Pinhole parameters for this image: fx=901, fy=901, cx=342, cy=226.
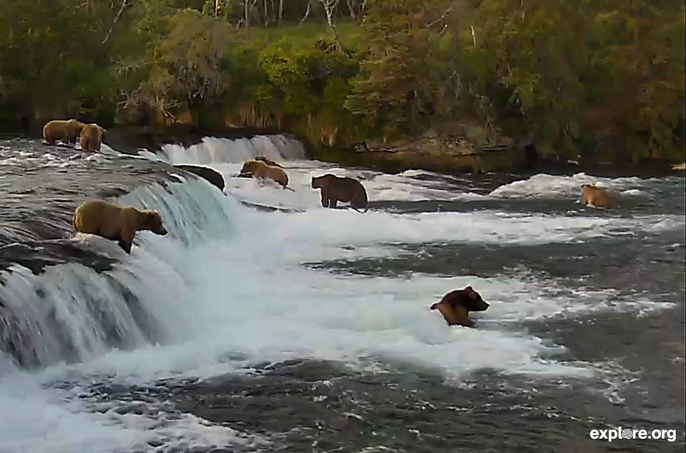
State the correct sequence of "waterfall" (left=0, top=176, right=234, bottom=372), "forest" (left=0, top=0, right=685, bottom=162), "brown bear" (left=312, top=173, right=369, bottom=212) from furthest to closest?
1. "forest" (left=0, top=0, right=685, bottom=162)
2. "brown bear" (left=312, top=173, right=369, bottom=212)
3. "waterfall" (left=0, top=176, right=234, bottom=372)

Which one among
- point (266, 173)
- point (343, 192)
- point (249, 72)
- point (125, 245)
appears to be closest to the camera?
point (125, 245)

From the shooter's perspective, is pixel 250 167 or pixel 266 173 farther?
pixel 250 167

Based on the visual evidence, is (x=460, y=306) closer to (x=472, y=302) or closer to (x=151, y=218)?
(x=472, y=302)

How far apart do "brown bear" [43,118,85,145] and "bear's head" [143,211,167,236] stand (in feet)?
26.7

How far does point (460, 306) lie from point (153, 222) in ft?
9.43

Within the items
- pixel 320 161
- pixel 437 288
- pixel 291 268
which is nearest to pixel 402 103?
pixel 320 161

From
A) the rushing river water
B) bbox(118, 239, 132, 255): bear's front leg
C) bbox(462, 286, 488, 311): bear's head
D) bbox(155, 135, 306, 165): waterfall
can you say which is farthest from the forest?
bbox(462, 286, 488, 311): bear's head

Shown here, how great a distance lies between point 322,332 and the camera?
6.08 metres

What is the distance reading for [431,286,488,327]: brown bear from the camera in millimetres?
6117

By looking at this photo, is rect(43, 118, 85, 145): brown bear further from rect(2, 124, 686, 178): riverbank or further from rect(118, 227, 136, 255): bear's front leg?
rect(118, 227, 136, 255): bear's front leg

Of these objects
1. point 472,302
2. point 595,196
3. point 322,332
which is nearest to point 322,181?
point 595,196

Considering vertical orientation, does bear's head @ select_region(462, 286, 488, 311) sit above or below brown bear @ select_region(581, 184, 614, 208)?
below

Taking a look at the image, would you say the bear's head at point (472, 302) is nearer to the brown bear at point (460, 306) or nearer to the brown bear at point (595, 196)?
the brown bear at point (460, 306)

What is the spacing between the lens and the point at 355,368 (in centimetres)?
519
